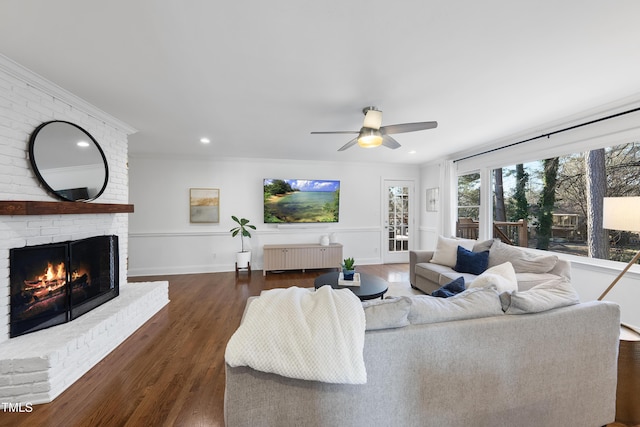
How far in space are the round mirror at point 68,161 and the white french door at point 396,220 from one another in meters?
4.91

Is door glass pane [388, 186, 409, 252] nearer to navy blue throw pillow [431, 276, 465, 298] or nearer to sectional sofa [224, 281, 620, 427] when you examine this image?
navy blue throw pillow [431, 276, 465, 298]

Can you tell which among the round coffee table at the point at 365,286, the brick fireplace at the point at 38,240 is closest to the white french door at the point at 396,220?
the round coffee table at the point at 365,286

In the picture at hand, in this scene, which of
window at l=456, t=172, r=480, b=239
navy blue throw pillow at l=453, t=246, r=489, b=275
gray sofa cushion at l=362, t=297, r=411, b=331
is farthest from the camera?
window at l=456, t=172, r=480, b=239

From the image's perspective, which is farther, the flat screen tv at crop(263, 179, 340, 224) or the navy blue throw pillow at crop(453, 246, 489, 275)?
the flat screen tv at crop(263, 179, 340, 224)

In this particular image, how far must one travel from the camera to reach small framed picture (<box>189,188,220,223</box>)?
4.63m

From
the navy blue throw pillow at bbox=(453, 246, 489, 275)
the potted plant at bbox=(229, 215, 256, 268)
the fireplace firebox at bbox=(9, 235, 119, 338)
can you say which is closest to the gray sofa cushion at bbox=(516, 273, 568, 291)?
the navy blue throw pillow at bbox=(453, 246, 489, 275)

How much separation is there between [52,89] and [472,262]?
4.71 metres

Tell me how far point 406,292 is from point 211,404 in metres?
2.88

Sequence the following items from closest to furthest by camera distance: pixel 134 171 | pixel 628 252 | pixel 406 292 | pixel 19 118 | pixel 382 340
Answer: pixel 382 340, pixel 19 118, pixel 628 252, pixel 406 292, pixel 134 171

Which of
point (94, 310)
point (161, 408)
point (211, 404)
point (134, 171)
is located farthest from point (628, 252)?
point (134, 171)

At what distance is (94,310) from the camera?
7.61 ft

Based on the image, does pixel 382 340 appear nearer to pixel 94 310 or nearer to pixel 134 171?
pixel 94 310


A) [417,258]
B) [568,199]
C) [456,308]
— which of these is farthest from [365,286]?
[568,199]

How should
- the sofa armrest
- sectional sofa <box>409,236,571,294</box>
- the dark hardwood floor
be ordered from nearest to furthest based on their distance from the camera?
the dark hardwood floor < sectional sofa <box>409,236,571,294</box> < the sofa armrest
